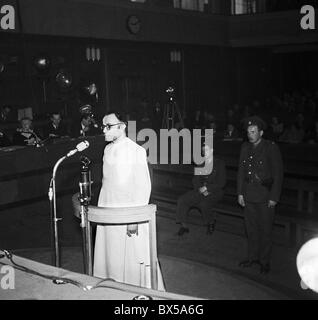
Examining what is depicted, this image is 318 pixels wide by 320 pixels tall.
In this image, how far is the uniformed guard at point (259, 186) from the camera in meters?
4.89

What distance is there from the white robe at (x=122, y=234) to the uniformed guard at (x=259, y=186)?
1.51m

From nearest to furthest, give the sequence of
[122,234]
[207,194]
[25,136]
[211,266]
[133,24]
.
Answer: [122,234]
[211,266]
[207,194]
[25,136]
[133,24]

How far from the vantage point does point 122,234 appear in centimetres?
399

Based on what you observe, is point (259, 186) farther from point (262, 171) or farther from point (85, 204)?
point (85, 204)

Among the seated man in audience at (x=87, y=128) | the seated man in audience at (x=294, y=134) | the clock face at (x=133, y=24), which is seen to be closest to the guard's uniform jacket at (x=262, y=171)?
the seated man in audience at (x=87, y=128)

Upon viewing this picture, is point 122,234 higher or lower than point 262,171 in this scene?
lower

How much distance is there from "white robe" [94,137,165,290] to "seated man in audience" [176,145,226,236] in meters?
2.44

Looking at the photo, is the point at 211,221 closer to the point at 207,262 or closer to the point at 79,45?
the point at 207,262

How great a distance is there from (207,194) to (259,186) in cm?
143

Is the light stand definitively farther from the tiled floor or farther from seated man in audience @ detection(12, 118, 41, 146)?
seated man in audience @ detection(12, 118, 41, 146)

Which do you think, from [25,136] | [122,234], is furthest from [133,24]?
[122,234]

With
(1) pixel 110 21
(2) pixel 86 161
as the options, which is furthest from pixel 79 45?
(2) pixel 86 161

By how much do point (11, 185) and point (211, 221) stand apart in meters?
3.02
